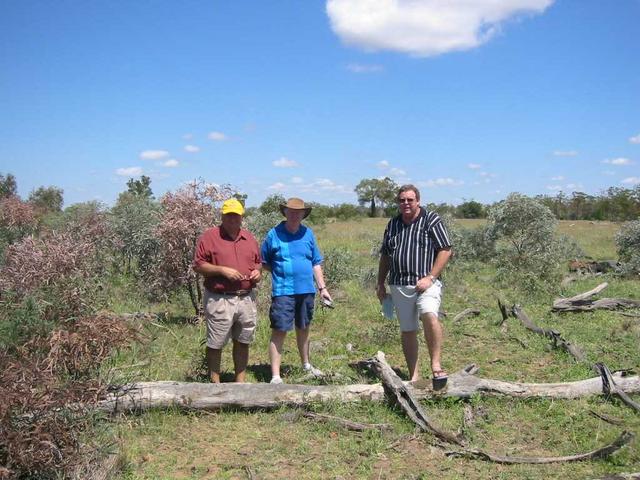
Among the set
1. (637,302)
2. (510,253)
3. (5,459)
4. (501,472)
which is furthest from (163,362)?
(510,253)

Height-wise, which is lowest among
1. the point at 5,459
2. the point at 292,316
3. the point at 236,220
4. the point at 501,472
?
the point at 501,472

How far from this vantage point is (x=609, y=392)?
17.4 feet

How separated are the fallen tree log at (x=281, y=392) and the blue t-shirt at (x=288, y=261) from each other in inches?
40.7

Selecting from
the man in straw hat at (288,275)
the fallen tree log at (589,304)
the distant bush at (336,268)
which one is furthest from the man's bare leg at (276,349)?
the fallen tree log at (589,304)

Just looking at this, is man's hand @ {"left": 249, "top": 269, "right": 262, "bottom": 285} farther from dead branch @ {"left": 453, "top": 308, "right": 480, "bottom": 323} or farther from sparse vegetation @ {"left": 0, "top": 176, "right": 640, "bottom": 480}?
dead branch @ {"left": 453, "top": 308, "right": 480, "bottom": 323}

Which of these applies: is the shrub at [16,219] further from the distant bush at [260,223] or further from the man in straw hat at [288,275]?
the man in straw hat at [288,275]

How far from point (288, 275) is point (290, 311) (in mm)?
369

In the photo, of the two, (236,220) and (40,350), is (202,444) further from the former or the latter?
(236,220)

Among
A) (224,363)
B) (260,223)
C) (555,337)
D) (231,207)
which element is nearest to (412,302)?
(231,207)

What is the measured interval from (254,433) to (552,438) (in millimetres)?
2455

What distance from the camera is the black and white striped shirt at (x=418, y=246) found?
5.39 metres

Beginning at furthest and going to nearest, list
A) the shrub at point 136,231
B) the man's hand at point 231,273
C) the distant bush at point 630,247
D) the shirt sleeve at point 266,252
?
the distant bush at point 630,247 < the shrub at point 136,231 < the shirt sleeve at point 266,252 < the man's hand at point 231,273

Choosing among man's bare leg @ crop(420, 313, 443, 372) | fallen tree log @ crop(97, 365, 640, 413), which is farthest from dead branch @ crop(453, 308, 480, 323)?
man's bare leg @ crop(420, 313, 443, 372)

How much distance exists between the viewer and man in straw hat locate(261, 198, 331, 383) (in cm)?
573
